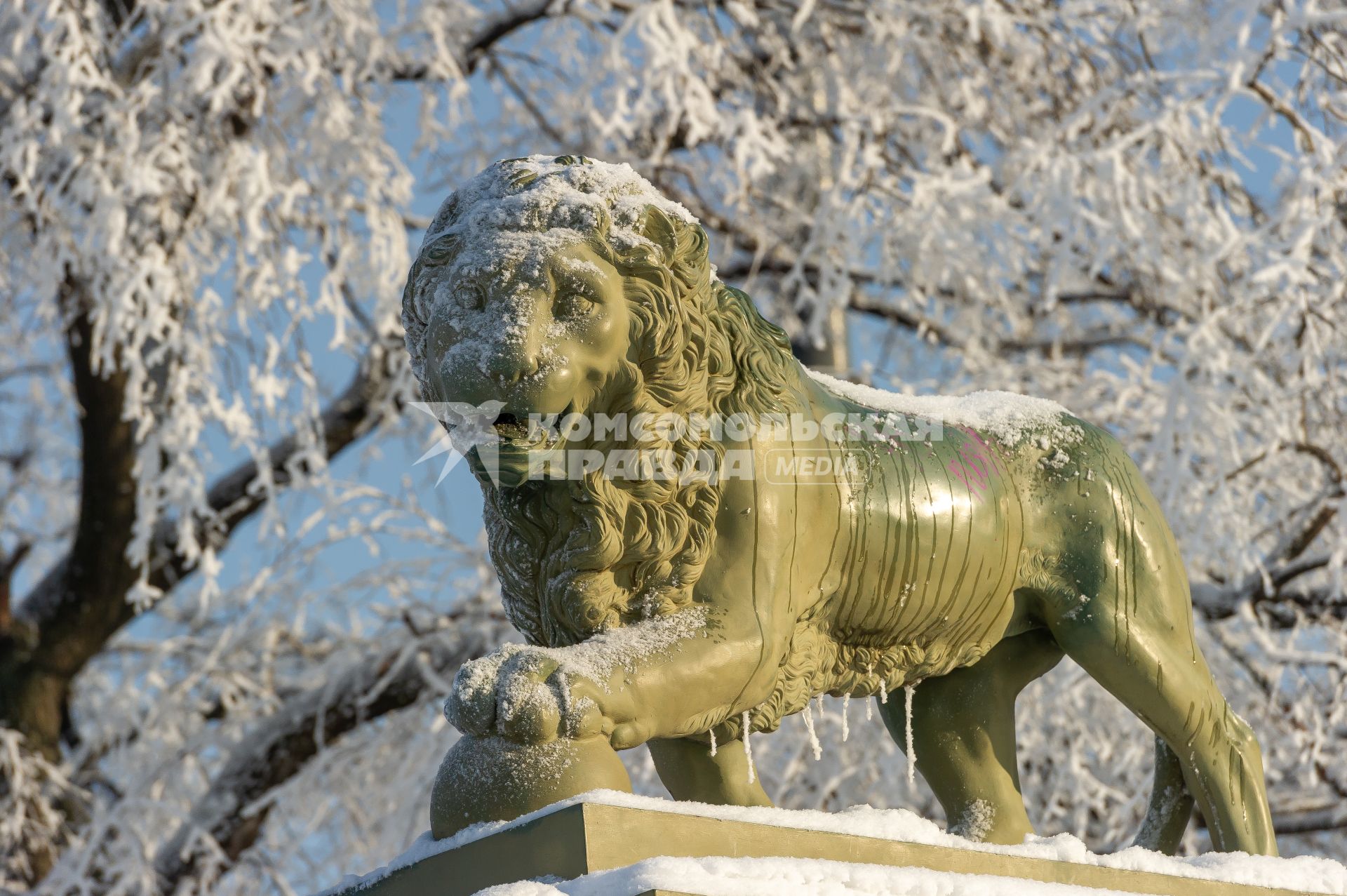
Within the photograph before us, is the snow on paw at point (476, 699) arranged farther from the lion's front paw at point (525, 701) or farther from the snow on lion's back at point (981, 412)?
the snow on lion's back at point (981, 412)

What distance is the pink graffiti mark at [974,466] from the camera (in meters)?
2.35

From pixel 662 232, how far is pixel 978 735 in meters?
0.93

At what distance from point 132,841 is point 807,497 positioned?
4.49m

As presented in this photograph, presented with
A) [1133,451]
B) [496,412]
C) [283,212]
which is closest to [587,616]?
[496,412]

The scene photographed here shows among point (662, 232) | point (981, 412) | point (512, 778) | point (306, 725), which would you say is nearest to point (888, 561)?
point (981, 412)

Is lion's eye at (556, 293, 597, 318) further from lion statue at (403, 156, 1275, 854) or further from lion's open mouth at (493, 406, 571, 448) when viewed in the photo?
lion's open mouth at (493, 406, 571, 448)

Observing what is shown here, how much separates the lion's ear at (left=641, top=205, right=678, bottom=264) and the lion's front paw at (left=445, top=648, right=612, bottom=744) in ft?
1.83

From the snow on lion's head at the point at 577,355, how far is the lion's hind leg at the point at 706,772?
320 millimetres

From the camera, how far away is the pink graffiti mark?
2.35 m

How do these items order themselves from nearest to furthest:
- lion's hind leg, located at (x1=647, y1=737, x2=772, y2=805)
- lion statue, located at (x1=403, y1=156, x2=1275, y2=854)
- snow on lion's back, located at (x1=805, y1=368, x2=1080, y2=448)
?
lion statue, located at (x1=403, y1=156, x2=1275, y2=854) < lion's hind leg, located at (x1=647, y1=737, x2=772, y2=805) < snow on lion's back, located at (x1=805, y1=368, x2=1080, y2=448)

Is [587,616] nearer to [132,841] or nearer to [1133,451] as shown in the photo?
[1133,451]

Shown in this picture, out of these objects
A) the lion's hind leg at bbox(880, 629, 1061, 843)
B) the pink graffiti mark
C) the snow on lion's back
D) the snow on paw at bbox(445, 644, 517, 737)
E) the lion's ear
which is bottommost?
the lion's hind leg at bbox(880, 629, 1061, 843)

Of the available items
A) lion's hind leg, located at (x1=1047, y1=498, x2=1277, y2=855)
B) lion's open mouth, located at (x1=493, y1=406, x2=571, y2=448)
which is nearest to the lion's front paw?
lion's open mouth, located at (x1=493, y1=406, x2=571, y2=448)

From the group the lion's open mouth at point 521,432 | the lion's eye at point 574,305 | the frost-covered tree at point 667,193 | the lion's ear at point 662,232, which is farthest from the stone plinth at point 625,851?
the frost-covered tree at point 667,193
